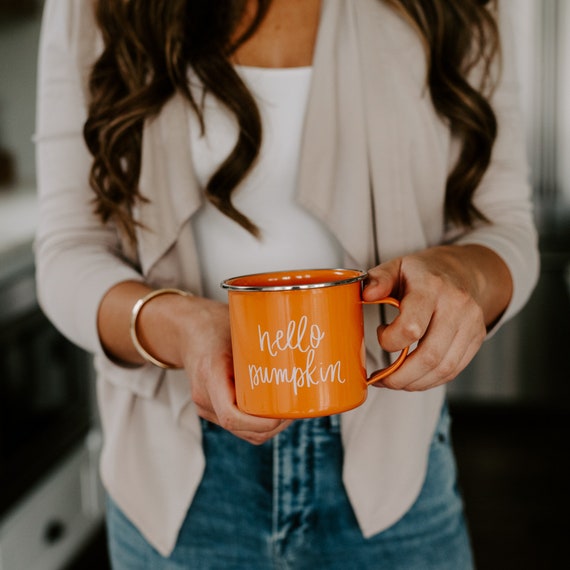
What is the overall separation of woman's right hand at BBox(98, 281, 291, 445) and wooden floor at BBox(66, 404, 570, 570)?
168cm

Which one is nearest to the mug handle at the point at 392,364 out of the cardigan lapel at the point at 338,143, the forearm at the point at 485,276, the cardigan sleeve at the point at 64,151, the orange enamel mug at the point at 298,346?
the orange enamel mug at the point at 298,346

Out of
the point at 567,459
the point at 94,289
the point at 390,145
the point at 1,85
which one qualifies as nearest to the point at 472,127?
the point at 390,145

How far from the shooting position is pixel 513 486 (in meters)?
2.88

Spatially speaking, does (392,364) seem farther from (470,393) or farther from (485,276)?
(470,393)

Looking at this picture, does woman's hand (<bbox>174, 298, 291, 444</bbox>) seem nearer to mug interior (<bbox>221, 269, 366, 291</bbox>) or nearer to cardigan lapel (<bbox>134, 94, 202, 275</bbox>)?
mug interior (<bbox>221, 269, 366, 291</bbox>)

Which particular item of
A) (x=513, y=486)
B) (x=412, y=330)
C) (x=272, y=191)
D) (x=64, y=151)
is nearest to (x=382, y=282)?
(x=412, y=330)

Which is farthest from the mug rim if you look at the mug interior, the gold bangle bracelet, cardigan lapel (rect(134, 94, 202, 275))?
cardigan lapel (rect(134, 94, 202, 275))

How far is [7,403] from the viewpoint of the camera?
1.95 metres

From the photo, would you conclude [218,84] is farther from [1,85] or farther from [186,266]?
[1,85]

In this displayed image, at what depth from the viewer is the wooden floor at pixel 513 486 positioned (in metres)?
2.45

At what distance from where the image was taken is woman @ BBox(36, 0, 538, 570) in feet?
2.95

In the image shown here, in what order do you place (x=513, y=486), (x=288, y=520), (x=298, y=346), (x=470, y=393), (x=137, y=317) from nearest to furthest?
(x=298, y=346), (x=137, y=317), (x=288, y=520), (x=513, y=486), (x=470, y=393)

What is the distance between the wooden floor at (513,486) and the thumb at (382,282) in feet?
6.22

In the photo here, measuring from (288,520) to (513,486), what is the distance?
7.22ft
